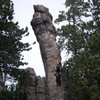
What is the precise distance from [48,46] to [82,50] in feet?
15.6

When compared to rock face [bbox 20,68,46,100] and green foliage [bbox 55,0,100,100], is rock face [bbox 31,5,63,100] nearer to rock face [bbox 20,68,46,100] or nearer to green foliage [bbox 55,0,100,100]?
green foliage [bbox 55,0,100,100]

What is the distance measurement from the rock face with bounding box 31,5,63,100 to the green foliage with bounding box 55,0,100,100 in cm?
104

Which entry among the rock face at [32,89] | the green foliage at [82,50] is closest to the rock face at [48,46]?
the green foliage at [82,50]

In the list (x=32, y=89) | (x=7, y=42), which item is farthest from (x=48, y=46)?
(x=32, y=89)

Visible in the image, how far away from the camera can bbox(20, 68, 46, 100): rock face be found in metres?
28.7

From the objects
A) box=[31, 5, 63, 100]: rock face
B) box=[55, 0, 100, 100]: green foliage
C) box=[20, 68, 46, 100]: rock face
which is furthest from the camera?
box=[20, 68, 46, 100]: rock face

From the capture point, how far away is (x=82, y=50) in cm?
1933

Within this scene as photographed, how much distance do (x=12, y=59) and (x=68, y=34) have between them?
6811mm

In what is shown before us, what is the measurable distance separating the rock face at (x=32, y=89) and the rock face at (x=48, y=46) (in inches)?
245

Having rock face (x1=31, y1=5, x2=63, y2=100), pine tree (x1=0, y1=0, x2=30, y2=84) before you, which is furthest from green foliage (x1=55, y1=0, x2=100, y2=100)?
pine tree (x1=0, y1=0, x2=30, y2=84)

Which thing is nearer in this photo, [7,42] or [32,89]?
[7,42]

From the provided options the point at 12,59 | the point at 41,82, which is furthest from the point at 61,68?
the point at 41,82

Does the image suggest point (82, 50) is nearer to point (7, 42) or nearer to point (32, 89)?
point (7, 42)

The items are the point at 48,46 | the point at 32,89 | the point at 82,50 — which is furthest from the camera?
the point at 32,89
